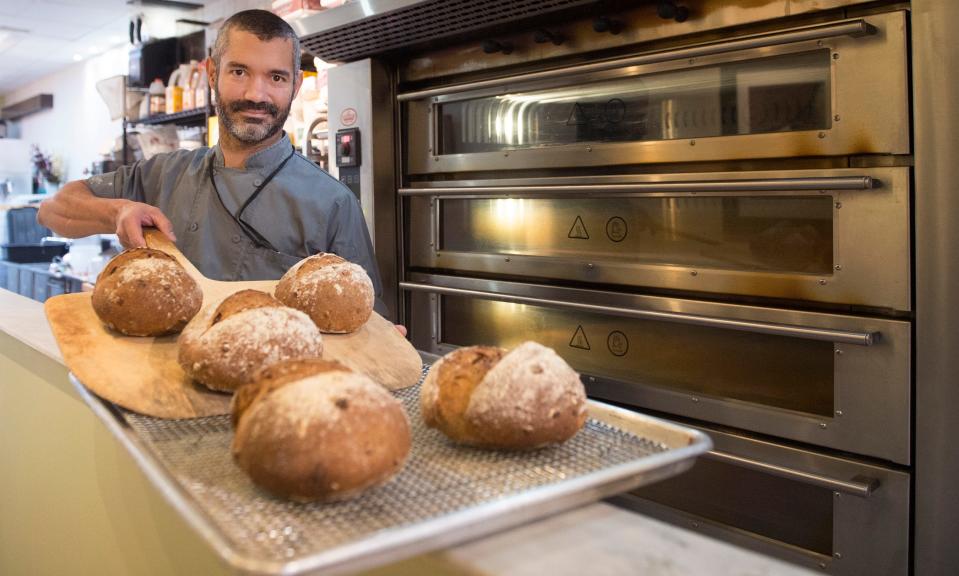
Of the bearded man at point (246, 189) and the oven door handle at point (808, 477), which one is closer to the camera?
the oven door handle at point (808, 477)

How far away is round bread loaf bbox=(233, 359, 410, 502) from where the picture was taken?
2.17ft

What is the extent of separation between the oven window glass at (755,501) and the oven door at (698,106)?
2.73 feet

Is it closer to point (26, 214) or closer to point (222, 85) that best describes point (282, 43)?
point (222, 85)

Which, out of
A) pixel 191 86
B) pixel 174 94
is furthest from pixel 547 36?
pixel 174 94

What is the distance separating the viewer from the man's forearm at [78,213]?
1.75 metres

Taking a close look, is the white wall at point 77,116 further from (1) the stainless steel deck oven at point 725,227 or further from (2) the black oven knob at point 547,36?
(2) the black oven knob at point 547,36

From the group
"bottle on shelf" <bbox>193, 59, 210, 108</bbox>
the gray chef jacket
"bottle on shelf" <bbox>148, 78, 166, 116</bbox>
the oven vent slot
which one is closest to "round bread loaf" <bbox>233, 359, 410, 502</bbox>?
the gray chef jacket

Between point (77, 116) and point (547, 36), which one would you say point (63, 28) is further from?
point (547, 36)

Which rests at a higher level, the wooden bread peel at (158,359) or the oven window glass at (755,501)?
the wooden bread peel at (158,359)

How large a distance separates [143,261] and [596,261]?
1399 millimetres

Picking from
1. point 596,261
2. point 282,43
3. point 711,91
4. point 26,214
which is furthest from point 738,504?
point 26,214

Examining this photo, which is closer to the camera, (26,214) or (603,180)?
(603,180)

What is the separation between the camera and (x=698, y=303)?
6.77ft

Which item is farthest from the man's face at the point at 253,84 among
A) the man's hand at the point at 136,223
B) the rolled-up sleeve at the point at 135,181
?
the man's hand at the point at 136,223
